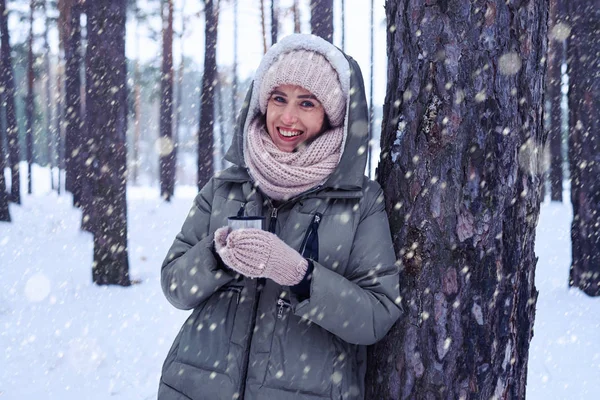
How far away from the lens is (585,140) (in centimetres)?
781

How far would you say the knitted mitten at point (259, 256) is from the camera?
208cm

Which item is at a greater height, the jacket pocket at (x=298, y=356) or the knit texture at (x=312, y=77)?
the knit texture at (x=312, y=77)

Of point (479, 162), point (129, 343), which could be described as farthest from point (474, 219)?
point (129, 343)

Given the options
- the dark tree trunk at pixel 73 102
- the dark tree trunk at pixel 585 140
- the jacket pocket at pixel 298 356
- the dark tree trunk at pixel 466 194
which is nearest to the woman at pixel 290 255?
the jacket pocket at pixel 298 356

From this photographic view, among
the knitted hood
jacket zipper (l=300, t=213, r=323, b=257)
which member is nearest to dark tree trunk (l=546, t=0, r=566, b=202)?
the knitted hood

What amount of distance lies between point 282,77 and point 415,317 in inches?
50.5

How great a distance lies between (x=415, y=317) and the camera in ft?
8.17

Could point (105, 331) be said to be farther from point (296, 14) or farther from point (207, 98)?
point (296, 14)

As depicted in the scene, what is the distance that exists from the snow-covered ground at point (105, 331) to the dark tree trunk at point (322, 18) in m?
5.87

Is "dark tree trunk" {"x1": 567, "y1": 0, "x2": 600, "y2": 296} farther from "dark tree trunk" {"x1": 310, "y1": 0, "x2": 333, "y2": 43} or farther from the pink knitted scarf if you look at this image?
the pink knitted scarf

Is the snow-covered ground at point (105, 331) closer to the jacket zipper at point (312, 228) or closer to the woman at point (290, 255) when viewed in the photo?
the woman at point (290, 255)

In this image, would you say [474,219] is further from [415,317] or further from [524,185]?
[415,317]

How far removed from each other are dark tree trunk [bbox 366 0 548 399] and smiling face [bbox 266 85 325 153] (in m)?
0.41

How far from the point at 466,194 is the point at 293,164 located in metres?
0.79
